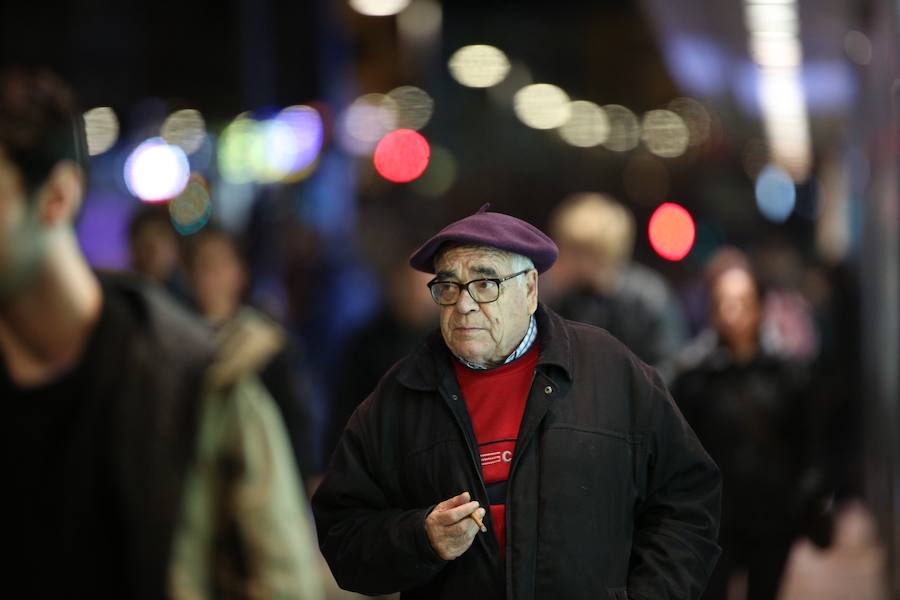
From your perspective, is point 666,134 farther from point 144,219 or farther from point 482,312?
point 482,312

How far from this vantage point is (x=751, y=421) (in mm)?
3979

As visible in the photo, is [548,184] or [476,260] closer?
[476,260]

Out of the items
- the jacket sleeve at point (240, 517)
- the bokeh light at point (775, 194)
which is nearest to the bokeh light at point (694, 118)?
the bokeh light at point (775, 194)

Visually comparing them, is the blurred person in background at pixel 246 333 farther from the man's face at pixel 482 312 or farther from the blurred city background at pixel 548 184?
the man's face at pixel 482 312

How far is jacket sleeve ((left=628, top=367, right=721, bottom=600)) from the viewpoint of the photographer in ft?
8.65

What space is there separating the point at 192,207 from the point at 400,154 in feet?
16.4

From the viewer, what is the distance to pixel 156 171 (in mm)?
7766

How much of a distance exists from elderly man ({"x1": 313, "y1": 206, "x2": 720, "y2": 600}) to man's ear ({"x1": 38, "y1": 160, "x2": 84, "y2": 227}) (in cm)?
149

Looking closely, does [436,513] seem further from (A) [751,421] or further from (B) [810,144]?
(B) [810,144]

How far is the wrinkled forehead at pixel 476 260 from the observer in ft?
8.67

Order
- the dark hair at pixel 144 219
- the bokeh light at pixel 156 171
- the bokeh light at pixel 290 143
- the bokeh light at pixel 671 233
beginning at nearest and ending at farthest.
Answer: the bokeh light at pixel 671 233 → the dark hair at pixel 144 219 → the bokeh light at pixel 156 171 → the bokeh light at pixel 290 143

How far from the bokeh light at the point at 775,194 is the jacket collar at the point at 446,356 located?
5.25 meters

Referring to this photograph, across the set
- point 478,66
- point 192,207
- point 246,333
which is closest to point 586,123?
point 478,66

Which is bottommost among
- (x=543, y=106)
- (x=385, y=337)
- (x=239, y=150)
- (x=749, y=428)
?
(x=749, y=428)
